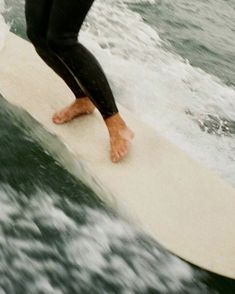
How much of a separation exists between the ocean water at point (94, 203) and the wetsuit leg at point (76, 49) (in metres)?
0.41

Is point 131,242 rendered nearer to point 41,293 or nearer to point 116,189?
point 116,189

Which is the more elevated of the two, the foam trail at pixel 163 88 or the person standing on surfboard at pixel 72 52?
the person standing on surfboard at pixel 72 52

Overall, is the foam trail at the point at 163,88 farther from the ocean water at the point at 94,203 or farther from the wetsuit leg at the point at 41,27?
the wetsuit leg at the point at 41,27

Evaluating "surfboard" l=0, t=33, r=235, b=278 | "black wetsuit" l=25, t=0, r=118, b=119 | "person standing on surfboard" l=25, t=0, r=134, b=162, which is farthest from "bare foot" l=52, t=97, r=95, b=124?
"black wetsuit" l=25, t=0, r=118, b=119

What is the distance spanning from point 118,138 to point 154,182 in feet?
1.07

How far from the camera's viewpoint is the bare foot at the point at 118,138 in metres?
2.56

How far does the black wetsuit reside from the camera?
7.33ft

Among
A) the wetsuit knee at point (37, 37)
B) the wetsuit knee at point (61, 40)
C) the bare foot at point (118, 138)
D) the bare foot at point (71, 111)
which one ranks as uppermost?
the wetsuit knee at point (61, 40)

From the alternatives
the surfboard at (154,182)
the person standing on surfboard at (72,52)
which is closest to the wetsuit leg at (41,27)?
the person standing on surfboard at (72,52)

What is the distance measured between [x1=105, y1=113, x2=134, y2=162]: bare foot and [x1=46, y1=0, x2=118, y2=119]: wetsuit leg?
0.18ft

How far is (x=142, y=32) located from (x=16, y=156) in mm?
3968

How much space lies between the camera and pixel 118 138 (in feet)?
8.51

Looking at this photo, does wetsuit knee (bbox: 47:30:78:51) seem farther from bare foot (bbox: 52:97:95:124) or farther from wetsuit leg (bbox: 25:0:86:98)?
bare foot (bbox: 52:97:95:124)

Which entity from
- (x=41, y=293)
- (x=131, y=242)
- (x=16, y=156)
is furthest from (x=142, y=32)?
(x=41, y=293)
